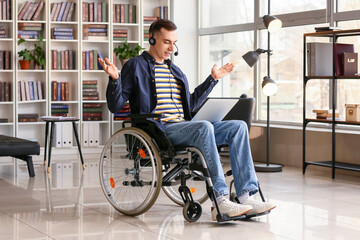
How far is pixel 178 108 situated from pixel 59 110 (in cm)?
405

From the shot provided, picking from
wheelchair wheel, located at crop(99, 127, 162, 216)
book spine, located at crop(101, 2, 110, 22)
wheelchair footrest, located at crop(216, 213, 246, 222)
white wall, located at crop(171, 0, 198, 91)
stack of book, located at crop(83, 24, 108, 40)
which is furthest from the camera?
white wall, located at crop(171, 0, 198, 91)

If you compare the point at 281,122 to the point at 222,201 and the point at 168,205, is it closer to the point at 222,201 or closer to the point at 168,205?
the point at 168,205

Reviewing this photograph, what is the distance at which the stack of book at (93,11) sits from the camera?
791 cm

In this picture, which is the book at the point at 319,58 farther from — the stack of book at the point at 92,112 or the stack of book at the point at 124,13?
the stack of book at the point at 92,112

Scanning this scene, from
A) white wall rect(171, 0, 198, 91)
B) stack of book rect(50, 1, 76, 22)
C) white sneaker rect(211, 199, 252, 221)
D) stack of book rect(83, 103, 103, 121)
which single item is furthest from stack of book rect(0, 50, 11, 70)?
white sneaker rect(211, 199, 252, 221)

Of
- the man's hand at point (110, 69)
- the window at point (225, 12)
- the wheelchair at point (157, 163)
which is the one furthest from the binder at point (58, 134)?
the man's hand at point (110, 69)

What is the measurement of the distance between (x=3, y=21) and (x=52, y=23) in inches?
26.0

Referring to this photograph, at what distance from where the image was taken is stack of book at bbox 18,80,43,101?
298 inches

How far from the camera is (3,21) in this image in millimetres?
7387

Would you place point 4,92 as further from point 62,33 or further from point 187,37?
point 187,37

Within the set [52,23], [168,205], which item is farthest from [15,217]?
[52,23]

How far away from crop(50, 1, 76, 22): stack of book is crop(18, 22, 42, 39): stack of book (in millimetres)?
234

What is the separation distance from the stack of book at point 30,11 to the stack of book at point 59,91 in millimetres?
837

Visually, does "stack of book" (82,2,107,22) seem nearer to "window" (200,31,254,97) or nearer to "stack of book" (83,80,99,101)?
"stack of book" (83,80,99,101)
